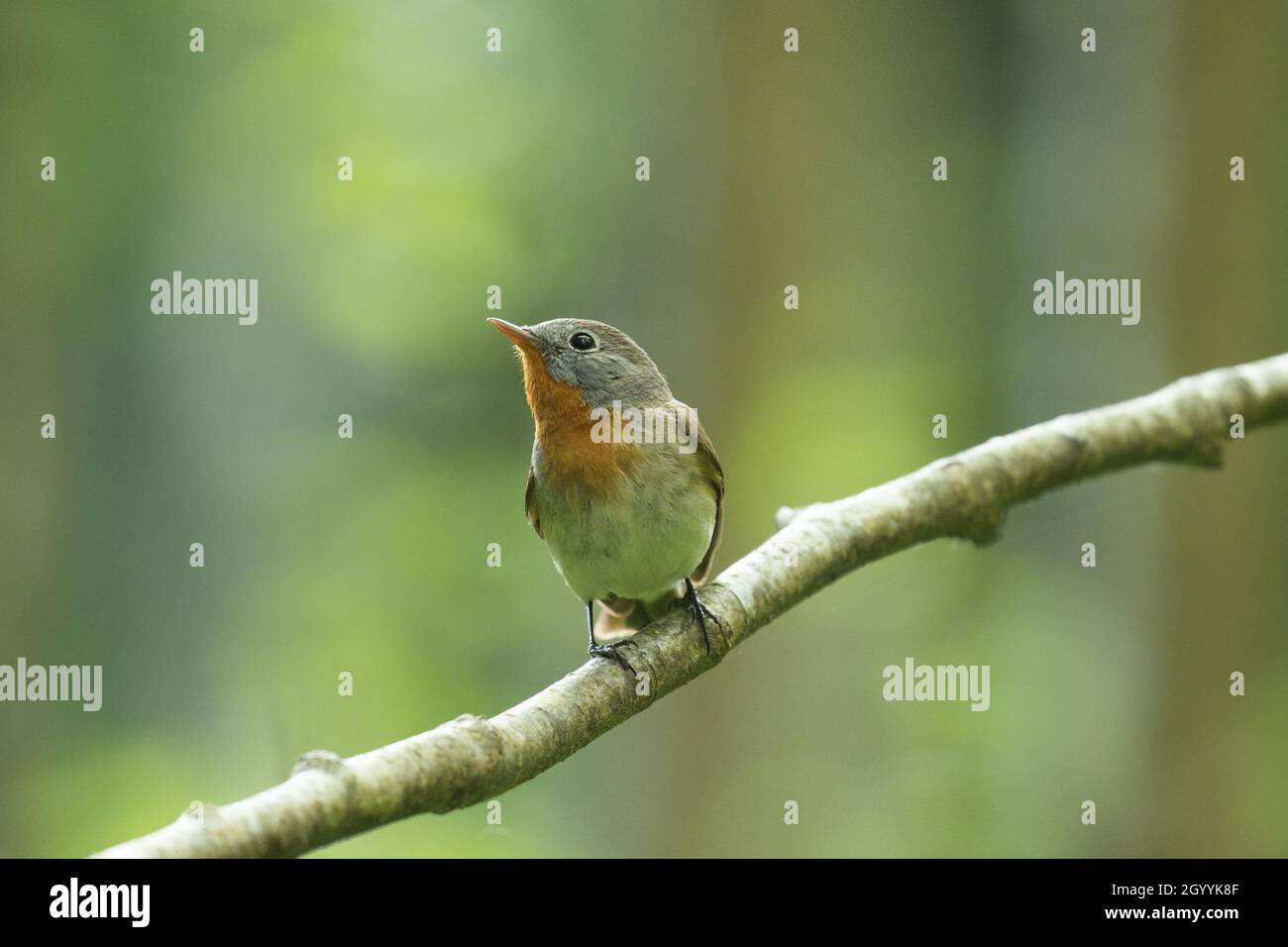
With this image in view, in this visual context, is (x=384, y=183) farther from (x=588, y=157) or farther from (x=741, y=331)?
(x=741, y=331)

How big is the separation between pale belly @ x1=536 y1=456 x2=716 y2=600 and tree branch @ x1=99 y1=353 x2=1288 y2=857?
20 cm

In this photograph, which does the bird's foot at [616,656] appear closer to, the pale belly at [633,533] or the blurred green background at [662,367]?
the pale belly at [633,533]

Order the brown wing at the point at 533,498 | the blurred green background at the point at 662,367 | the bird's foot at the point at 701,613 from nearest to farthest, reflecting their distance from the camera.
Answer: the bird's foot at the point at 701,613 → the brown wing at the point at 533,498 → the blurred green background at the point at 662,367

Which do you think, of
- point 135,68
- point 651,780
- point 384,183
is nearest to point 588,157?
point 384,183

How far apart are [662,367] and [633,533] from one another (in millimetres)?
4658

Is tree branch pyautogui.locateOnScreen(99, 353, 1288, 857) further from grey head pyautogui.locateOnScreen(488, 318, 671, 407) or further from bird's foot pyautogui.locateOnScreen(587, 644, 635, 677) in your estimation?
grey head pyautogui.locateOnScreen(488, 318, 671, 407)

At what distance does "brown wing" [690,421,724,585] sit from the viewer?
471 cm

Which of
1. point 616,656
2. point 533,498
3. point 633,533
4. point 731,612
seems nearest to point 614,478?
point 633,533

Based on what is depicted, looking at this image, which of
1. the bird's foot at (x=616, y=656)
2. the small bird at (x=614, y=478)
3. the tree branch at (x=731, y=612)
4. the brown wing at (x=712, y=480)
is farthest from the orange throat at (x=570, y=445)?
the bird's foot at (x=616, y=656)

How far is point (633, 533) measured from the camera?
4.29 meters

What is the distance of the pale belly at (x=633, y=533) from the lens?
14.1ft

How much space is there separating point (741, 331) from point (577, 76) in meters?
4.36

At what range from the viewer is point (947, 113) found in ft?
37.4

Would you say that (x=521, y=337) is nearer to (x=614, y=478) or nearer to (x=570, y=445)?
(x=570, y=445)
